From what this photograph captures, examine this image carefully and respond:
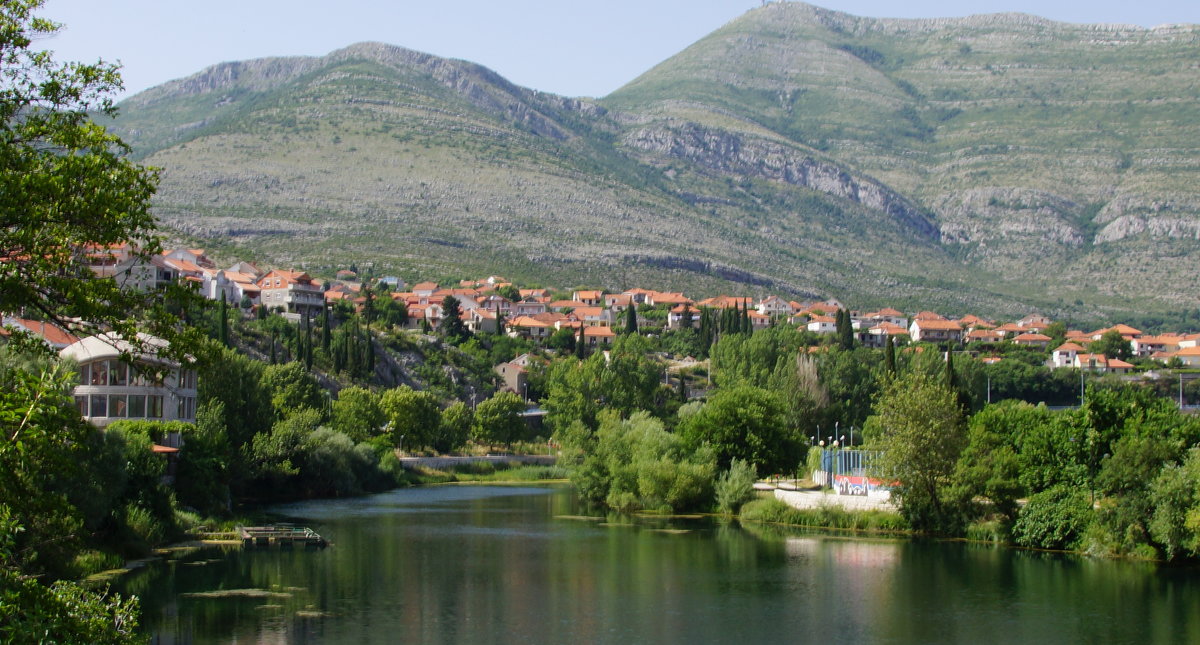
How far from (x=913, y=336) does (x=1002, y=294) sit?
2362 inches

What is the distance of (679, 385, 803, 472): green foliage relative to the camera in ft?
168

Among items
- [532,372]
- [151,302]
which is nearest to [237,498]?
[151,302]

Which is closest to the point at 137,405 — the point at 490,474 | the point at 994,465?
the point at 994,465

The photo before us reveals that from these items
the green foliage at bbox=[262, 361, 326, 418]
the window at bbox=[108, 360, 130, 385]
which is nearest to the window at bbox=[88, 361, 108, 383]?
the window at bbox=[108, 360, 130, 385]

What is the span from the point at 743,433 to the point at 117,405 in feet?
76.7

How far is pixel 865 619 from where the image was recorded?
1150 inches

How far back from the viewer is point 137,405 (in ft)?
142

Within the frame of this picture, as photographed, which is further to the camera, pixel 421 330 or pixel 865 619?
pixel 421 330

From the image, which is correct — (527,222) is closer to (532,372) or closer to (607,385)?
(532,372)

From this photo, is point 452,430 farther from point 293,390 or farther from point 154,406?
point 154,406

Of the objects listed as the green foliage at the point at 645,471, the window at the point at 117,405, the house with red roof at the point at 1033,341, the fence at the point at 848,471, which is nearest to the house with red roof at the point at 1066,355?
the house with red roof at the point at 1033,341

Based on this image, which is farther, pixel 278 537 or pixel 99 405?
pixel 99 405

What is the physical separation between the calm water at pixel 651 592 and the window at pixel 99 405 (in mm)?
8152

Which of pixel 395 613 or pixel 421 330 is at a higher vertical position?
pixel 421 330
